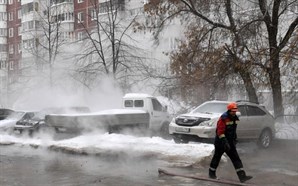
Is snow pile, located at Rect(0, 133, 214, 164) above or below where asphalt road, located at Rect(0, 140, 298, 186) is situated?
above

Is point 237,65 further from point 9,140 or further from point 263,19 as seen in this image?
point 9,140

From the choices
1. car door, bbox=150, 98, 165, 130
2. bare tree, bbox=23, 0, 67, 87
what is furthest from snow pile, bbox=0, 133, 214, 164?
bare tree, bbox=23, 0, 67, 87

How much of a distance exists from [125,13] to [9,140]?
22.4 metres

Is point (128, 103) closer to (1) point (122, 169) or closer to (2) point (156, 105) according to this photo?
(2) point (156, 105)

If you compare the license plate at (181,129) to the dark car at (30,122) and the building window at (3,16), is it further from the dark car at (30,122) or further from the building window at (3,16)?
the building window at (3,16)

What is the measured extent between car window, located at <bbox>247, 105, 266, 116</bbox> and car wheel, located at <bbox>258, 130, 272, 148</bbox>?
627 millimetres

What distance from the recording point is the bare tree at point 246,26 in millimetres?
17344

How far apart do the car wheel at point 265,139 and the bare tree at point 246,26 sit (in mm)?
3006

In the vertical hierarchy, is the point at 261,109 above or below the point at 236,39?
below

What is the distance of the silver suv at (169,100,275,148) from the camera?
43.3 ft

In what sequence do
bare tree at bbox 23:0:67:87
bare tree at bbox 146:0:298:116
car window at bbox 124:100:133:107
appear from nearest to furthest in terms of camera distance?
bare tree at bbox 146:0:298:116, car window at bbox 124:100:133:107, bare tree at bbox 23:0:67:87

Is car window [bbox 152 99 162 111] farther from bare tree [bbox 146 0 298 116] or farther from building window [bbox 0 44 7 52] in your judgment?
building window [bbox 0 44 7 52]

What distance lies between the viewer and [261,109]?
601 inches

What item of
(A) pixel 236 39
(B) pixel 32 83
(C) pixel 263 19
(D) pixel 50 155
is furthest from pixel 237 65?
(B) pixel 32 83
